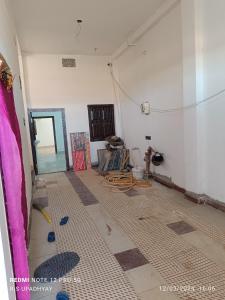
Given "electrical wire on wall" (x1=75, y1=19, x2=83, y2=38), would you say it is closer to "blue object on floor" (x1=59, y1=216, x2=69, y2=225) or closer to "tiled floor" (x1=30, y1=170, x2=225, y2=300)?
"tiled floor" (x1=30, y1=170, x2=225, y2=300)

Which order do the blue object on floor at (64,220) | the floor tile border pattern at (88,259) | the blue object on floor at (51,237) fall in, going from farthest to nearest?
the blue object on floor at (64,220)
the blue object on floor at (51,237)
the floor tile border pattern at (88,259)

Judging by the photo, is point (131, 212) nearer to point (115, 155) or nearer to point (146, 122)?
point (146, 122)

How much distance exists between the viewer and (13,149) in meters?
1.35

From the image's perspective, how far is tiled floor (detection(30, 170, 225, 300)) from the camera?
1748mm

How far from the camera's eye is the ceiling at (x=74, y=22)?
3514 mm

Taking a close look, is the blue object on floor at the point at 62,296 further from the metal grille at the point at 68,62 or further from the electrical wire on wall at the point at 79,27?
the metal grille at the point at 68,62

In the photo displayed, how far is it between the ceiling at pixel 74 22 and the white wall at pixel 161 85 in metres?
0.39

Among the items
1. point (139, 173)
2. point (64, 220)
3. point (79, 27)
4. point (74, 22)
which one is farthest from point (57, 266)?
point (79, 27)

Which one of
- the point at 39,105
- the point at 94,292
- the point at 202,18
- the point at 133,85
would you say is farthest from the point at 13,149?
the point at 39,105

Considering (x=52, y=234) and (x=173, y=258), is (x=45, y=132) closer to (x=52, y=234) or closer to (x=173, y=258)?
(x=52, y=234)

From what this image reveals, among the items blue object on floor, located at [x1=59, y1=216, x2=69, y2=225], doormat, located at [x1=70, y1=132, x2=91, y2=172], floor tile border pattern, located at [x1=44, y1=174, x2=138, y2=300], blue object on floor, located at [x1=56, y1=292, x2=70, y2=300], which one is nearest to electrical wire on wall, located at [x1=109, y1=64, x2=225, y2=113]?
doormat, located at [x1=70, y1=132, x2=91, y2=172]

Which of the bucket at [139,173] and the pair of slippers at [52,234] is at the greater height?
the bucket at [139,173]

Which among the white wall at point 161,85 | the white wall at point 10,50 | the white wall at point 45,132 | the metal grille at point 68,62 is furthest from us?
the white wall at point 45,132

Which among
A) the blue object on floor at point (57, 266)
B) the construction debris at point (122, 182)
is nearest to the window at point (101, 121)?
the construction debris at point (122, 182)
